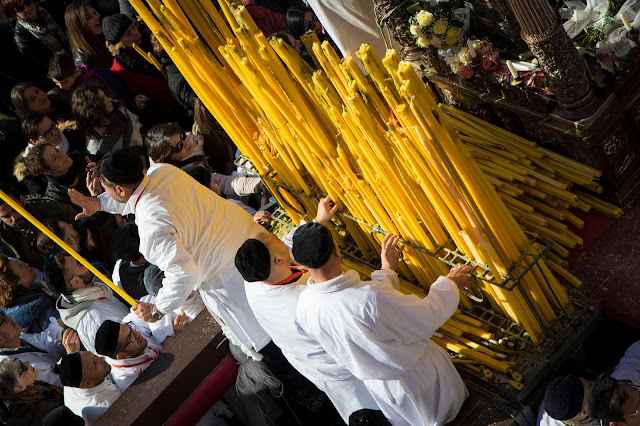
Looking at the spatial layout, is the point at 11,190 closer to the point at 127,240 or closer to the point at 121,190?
the point at 127,240

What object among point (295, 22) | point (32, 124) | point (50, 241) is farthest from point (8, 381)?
point (295, 22)

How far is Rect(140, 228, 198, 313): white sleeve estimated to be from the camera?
3650 millimetres

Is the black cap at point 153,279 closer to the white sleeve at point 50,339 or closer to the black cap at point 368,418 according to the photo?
the white sleeve at point 50,339

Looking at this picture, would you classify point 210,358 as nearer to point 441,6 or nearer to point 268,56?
point 268,56

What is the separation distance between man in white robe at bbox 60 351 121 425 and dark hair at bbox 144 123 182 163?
133 centimetres

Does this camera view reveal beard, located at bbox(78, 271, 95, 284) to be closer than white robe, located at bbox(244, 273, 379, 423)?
No

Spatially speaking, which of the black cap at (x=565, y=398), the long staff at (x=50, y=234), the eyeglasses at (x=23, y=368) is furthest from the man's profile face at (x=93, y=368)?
the black cap at (x=565, y=398)

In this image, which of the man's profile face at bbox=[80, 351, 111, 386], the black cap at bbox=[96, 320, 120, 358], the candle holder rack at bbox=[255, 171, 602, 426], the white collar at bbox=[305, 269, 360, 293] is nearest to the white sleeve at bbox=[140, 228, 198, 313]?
the black cap at bbox=[96, 320, 120, 358]

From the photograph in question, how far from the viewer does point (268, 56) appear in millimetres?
3107

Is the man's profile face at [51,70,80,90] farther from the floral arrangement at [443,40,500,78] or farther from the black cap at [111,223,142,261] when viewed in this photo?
the floral arrangement at [443,40,500,78]

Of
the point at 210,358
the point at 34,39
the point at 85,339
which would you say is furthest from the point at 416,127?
the point at 34,39

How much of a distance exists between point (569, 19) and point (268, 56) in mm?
1704

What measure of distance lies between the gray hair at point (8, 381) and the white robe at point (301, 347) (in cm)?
168

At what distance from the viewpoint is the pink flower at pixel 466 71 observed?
3.78m
